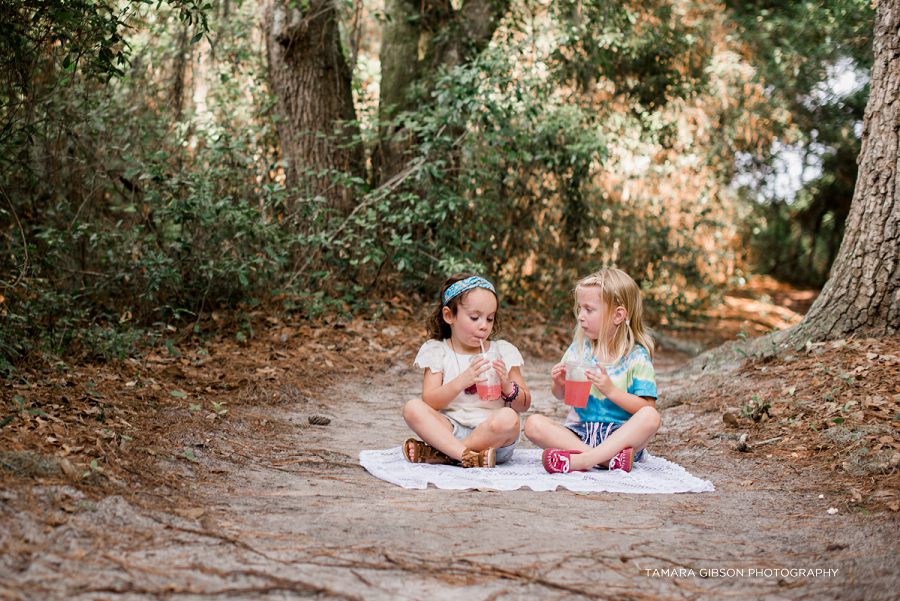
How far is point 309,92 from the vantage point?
25.9 feet

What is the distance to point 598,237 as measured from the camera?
960cm

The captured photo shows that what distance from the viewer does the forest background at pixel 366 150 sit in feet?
19.2

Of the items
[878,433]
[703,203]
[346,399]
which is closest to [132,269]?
[346,399]

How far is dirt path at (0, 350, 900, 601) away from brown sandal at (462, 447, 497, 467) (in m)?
0.40

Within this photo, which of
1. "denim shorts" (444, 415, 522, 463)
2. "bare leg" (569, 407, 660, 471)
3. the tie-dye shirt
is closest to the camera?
"bare leg" (569, 407, 660, 471)

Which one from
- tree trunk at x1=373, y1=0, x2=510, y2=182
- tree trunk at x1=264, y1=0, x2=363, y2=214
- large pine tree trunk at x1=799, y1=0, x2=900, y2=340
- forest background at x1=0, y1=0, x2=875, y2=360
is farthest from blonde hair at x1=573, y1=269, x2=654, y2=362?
tree trunk at x1=373, y1=0, x2=510, y2=182

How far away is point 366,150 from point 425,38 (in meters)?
1.72

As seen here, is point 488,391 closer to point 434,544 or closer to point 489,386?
point 489,386

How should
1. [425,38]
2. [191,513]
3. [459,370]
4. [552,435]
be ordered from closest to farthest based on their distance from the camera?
[191,513] → [552,435] → [459,370] → [425,38]

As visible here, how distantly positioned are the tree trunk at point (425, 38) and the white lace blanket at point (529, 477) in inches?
229

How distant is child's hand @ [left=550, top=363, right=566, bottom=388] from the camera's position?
3449 mm

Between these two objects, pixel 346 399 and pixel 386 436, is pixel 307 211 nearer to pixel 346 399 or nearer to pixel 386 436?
pixel 346 399

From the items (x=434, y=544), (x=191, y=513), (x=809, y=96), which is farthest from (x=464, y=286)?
(x=809, y=96)

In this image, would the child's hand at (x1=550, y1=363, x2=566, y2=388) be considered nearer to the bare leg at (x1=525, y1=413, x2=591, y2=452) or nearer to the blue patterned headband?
the bare leg at (x1=525, y1=413, x2=591, y2=452)
